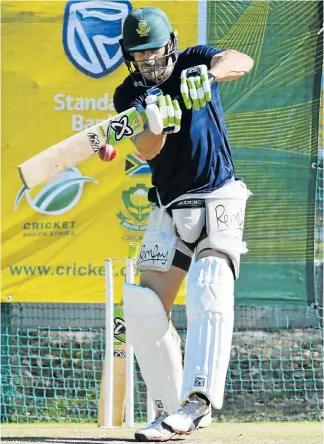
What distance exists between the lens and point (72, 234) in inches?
271

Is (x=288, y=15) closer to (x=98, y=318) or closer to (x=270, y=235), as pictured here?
(x=270, y=235)

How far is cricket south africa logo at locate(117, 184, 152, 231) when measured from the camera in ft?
22.5

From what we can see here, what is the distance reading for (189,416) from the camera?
4031 millimetres

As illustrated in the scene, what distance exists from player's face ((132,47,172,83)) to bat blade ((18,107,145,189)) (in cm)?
25

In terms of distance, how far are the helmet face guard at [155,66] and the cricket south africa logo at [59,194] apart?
252cm

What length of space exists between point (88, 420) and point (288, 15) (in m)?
3.20

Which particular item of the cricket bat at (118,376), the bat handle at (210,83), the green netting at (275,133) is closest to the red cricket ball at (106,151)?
the bat handle at (210,83)

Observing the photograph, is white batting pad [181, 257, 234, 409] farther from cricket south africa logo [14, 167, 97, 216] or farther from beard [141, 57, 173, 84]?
cricket south africa logo [14, 167, 97, 216]

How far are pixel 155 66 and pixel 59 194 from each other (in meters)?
2.71

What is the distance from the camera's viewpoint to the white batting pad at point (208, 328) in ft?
13.6

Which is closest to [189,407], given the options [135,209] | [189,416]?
[189,416]

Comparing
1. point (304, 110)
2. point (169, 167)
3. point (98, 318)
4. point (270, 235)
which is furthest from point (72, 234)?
point (169, 167)

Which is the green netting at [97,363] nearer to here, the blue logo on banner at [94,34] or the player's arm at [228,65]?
the blue logo on banner at [94,34]

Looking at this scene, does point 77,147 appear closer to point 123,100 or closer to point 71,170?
point 123,100
